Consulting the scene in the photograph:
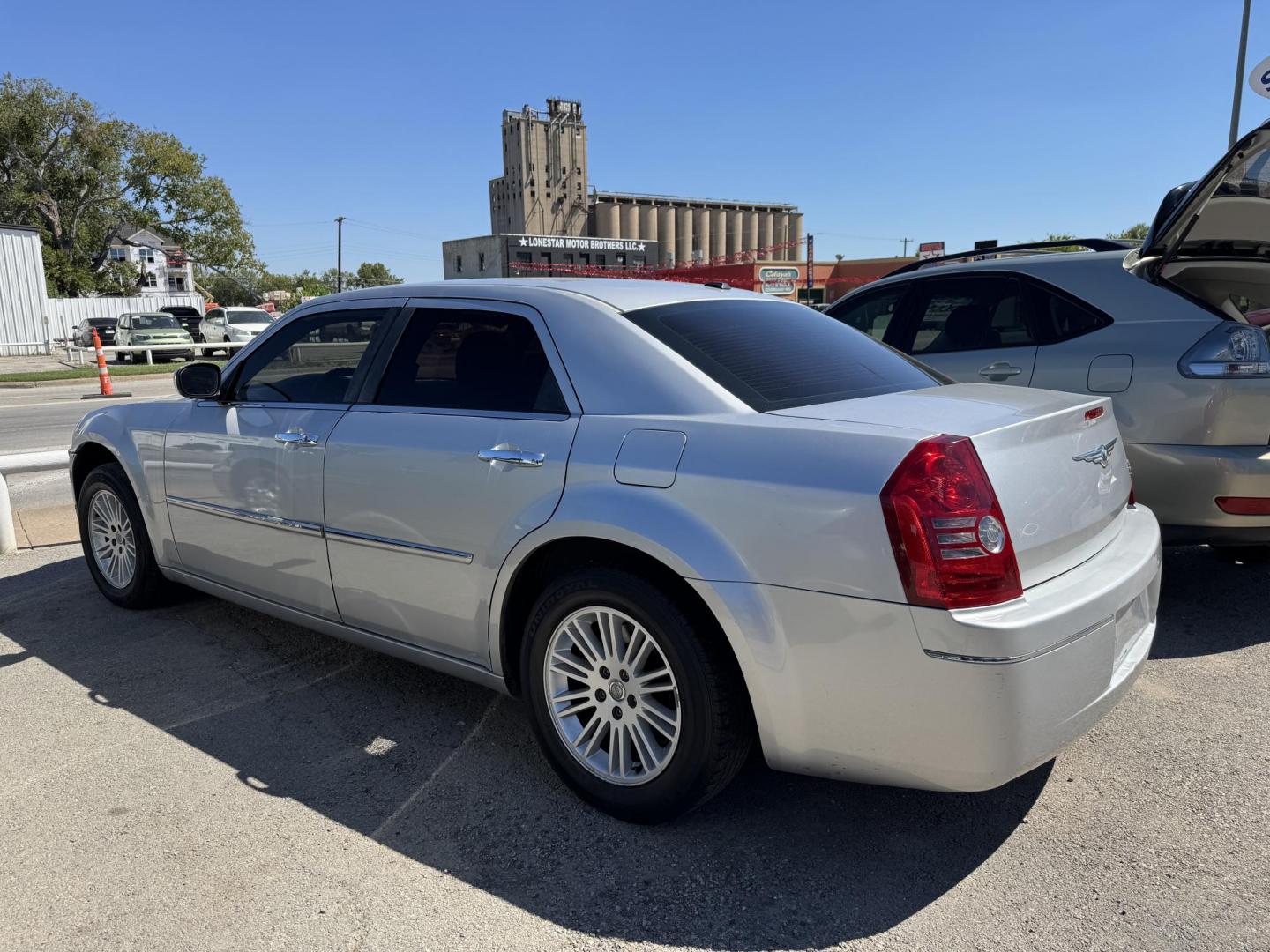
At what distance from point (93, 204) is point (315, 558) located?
61.3m

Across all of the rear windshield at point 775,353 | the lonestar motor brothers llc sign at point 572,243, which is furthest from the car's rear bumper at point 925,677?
the lonestar motor brothers llc sign at point 572,243

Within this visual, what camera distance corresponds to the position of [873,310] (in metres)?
6.11

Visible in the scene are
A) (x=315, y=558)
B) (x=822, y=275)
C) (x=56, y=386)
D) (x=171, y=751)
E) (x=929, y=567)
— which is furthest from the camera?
(x=822, y=275)

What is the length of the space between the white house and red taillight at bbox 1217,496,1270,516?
66748 millimetres

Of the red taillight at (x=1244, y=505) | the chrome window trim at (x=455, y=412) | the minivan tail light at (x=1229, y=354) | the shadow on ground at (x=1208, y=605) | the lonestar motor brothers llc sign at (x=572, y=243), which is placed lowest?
the shadow on ground at (x=1208, y=605)

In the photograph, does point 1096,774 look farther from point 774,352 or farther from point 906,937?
point 774,352


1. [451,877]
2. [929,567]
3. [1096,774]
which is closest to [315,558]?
[451,877]

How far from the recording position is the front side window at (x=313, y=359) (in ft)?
12.4

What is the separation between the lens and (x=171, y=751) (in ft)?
11.1

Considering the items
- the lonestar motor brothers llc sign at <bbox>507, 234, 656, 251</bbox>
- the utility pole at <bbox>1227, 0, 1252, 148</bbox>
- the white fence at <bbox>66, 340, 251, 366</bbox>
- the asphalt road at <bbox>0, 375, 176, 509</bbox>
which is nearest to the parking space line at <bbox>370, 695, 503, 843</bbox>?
the asphalt road at <bbox>0, 375, 176, 509</bbox>

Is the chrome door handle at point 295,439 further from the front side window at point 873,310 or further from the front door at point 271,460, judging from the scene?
the front side window at point 873,310

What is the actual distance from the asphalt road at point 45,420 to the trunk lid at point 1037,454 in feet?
26.0

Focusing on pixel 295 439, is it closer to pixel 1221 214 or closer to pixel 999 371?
pixel 999 371

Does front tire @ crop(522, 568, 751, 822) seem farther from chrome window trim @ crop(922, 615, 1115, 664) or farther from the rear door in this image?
the rear door
